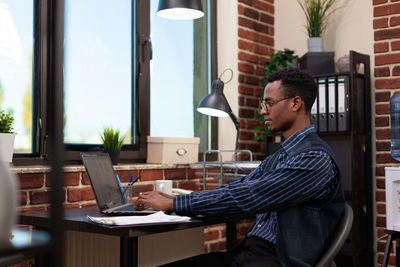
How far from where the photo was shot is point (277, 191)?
4.94ft

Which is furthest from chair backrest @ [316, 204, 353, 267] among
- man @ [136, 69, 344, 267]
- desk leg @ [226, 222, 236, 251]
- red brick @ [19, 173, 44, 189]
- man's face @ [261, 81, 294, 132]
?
red brick @ [19, 173, 44, 189]

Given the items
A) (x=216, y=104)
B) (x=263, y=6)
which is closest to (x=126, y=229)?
(x=216, y=104)

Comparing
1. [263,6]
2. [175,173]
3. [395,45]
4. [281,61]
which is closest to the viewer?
[175,173]

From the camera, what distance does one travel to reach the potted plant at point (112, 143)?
2.51m

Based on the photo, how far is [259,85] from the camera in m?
3.53

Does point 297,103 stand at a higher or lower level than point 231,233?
higher

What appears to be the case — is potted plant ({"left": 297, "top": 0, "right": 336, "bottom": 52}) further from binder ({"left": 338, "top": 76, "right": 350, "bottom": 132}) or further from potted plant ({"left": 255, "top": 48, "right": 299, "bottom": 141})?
binder ({"left": 338, "top": 76, "right": 350, "bottom": 132})

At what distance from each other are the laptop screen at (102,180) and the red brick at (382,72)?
1932 mm

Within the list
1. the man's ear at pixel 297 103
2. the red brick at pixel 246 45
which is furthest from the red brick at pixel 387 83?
the man's ear at pixel 297 103

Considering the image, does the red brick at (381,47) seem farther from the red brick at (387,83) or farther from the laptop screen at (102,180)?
the laptop screen at (102,180)

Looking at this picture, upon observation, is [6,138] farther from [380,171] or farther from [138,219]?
[380,171]

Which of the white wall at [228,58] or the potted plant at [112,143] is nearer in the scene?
the potted plant at [112,143]

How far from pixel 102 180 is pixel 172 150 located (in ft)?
2.89

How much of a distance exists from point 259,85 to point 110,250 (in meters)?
1.76
